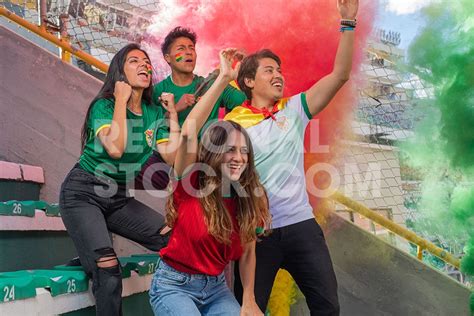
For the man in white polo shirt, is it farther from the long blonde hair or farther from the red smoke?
the red smoke

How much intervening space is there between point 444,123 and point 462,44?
38 centimetres

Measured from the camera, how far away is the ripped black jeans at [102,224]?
2463mm

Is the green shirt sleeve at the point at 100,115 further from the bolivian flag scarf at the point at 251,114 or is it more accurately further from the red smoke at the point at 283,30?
the red smoke at the point at 283,30

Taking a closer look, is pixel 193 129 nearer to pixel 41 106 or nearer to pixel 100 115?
pixel 100 115

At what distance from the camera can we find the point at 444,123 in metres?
3.42

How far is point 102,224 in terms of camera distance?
256cm

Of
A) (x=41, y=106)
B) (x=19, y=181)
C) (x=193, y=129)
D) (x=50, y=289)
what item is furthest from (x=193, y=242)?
(x=41, y=106)

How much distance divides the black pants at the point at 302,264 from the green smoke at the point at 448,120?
46.1 inches

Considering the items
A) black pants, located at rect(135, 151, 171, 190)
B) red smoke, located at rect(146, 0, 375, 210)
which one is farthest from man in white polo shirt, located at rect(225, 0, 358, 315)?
red smoke, located at rect(146, 0, 375, 210)

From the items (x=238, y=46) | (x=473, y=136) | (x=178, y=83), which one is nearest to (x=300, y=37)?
(x=238, y=46)

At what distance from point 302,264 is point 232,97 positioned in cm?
78

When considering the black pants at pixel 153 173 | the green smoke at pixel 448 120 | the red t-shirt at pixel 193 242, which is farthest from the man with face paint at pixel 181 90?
the green smoke at pixel 448 120

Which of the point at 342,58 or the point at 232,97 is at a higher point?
the point at 342,58

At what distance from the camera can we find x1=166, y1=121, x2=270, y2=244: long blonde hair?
84.8 inches
